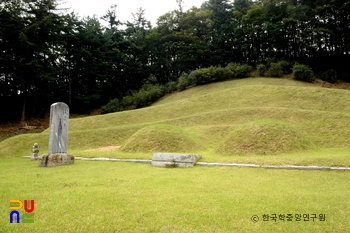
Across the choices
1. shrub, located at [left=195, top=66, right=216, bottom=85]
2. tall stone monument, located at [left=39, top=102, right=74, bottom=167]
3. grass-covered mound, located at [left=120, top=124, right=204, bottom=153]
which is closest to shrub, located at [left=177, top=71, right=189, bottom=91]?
shrub, located at [left=195, top=66, right=216, bottom=85]

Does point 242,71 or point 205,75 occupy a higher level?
point 242,71

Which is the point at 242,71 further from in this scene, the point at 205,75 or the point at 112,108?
the point at 112,108

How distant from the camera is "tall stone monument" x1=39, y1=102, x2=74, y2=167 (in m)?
9.73

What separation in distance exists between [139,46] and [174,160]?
1339 inches

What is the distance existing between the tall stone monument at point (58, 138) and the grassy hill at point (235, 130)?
233 centimetres

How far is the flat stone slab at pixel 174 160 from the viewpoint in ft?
29.9

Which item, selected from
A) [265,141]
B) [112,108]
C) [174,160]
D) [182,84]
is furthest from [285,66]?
[174,160]

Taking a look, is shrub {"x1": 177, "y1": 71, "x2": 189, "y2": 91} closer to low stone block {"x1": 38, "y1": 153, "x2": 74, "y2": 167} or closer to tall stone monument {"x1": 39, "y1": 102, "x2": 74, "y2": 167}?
tall stone monument {"x1": 39, "y1": 102, "x2": 74, "y2": 167}

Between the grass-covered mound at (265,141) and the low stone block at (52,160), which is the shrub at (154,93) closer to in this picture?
the grass-covered mound at (265,141)

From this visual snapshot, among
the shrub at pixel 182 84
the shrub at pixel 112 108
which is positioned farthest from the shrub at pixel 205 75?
the shrub at pixel 112 108

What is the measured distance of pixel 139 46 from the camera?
1560 inches

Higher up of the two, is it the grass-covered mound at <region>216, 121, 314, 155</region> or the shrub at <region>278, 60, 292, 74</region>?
the shrub at <region>278, 60, 292, 74</region>

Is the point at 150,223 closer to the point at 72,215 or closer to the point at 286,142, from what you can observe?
the point at 72,215

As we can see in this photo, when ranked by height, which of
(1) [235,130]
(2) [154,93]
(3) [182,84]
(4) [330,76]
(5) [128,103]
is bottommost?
(1) [235,130]
